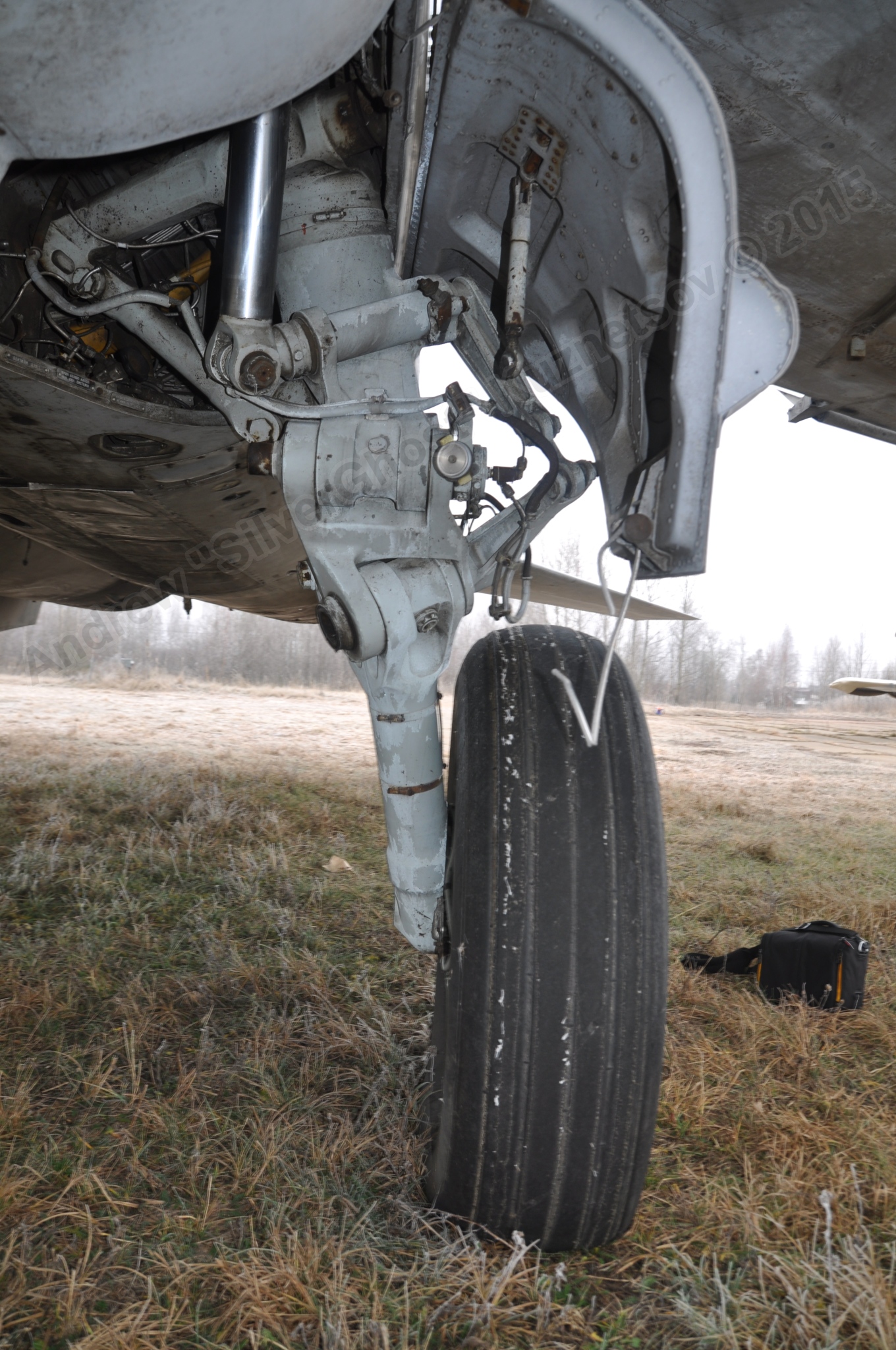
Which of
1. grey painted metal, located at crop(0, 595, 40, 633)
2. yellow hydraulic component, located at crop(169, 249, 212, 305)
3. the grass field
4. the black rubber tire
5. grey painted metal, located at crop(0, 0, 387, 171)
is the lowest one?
the grass field

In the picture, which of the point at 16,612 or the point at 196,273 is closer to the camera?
the point at 196,273

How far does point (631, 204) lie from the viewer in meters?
1.25

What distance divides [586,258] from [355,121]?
0.48 meters

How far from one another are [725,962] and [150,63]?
2.32 m

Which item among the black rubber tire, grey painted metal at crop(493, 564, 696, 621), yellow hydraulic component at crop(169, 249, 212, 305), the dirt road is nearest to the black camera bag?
the black rubber tire

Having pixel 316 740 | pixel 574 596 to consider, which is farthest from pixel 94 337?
pixel 316 740

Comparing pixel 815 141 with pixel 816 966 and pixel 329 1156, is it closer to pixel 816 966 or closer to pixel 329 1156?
pixel 816 966

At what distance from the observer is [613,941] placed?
1.17 m

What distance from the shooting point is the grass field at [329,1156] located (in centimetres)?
103

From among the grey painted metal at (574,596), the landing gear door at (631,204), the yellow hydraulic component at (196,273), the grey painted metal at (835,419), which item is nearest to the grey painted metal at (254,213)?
the landing gear door at (631,204)

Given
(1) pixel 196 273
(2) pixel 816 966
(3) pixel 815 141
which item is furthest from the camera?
(2) pixel 816 966

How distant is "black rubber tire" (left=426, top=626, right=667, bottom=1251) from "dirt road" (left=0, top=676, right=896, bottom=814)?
4.25 meters

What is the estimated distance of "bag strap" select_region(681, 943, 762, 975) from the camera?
2.27 m

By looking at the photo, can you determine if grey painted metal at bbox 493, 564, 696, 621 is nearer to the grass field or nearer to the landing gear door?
the grass field
